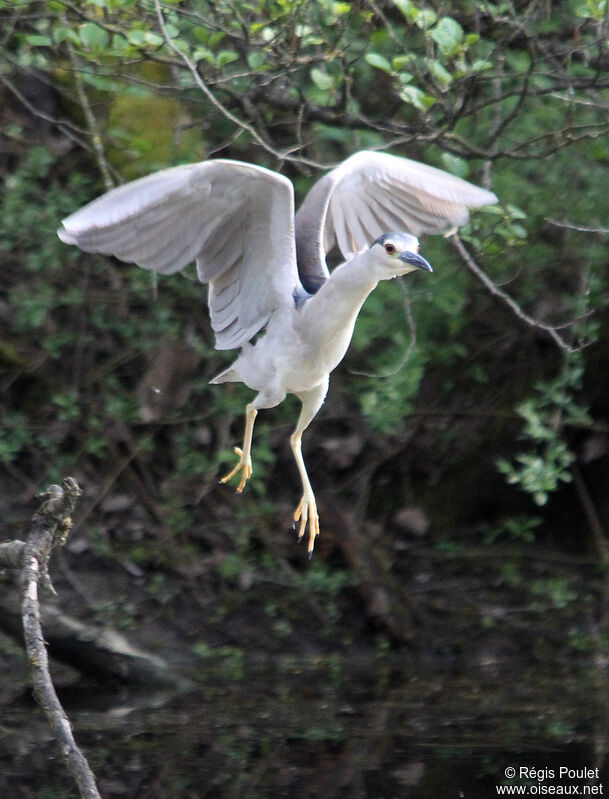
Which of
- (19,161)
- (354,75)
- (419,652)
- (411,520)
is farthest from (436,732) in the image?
(19,161)

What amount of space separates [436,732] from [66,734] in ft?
8.39

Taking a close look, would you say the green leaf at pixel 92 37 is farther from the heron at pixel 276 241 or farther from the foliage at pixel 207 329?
the foliage at pixel 207 329

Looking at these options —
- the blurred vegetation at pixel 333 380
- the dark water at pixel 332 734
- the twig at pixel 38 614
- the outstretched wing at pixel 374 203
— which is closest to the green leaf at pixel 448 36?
the outstretched wing at pixel 374 203

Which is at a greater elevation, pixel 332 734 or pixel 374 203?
pixel 374 203

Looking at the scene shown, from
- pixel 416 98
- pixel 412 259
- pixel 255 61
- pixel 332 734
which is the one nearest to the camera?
pixel 412 259

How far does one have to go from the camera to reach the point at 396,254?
3664 millimetres

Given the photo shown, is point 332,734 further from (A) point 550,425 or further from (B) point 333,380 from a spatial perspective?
(B) point 333,380

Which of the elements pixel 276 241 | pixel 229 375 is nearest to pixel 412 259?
pixel 276 241

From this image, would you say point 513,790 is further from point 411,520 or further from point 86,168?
point 86,168

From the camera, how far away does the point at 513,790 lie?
4.39m

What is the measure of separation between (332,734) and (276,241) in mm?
2192

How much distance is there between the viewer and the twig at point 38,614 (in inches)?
111

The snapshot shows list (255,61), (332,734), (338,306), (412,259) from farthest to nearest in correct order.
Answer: (332,734) → (255,61) → (338,306) → (412,259)

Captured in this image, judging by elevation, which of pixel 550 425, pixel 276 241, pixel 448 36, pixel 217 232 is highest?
pixel 448 36
